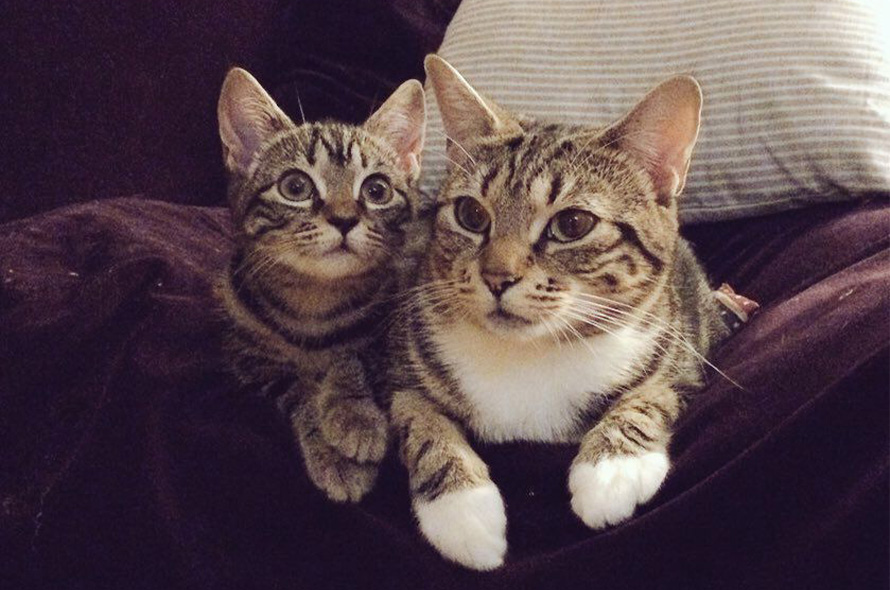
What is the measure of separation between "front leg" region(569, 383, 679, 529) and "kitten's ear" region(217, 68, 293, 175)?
715 millimetres

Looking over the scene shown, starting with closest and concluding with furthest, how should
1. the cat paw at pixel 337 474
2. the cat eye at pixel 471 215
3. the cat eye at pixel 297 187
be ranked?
the cat paw at pixel 337 474 → the cat eye at pixel 471 215 → the cat eye at pixel 297 187

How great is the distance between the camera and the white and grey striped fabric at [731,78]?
115 centimetres

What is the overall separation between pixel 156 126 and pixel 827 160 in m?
1.33

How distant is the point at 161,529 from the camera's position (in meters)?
0.94

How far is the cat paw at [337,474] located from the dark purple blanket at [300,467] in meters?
0.02

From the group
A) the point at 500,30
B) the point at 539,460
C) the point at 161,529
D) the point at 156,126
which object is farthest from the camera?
the point at 156,126

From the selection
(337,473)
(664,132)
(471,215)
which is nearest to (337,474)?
(337,473)

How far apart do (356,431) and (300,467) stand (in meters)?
0.08

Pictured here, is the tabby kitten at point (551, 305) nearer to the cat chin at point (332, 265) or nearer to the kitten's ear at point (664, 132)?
the kitten's ear at point (664, 132)

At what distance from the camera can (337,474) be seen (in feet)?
2.78

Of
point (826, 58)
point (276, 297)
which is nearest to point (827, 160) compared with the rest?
point (826, 58)

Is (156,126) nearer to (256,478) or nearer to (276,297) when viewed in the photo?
(276,297)

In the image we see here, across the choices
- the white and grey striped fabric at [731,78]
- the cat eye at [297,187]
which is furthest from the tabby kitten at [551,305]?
the white and grey striped fabric at [731,78]

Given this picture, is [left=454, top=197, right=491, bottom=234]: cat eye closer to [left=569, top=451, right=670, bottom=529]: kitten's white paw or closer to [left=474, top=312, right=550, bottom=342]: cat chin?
[left=474, top=312, right=550, bottom=342]: cat chin
